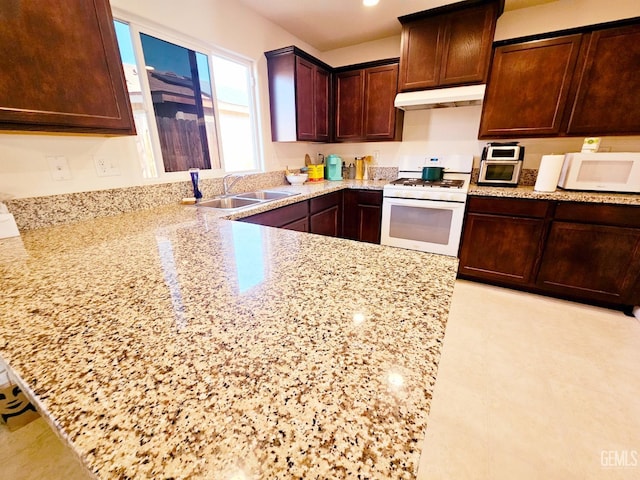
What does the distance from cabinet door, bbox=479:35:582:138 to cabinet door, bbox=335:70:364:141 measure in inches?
48.7

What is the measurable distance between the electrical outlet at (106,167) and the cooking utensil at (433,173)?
2.71 m

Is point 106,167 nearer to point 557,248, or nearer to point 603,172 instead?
point 557,248

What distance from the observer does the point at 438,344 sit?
0.49 meters

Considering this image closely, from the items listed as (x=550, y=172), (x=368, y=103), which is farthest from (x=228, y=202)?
(x=550, y=172)

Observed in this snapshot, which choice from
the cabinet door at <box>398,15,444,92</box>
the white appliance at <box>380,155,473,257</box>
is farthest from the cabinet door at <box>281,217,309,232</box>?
the cabinet door at <box>398,15,444,92</box>

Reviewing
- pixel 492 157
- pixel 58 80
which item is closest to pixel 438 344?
pixel 58 80

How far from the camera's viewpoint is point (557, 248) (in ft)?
6.98

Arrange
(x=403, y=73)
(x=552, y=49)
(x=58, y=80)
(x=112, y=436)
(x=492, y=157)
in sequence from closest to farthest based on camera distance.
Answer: (x=112, y=436), (x=58, y=80), (x=552, y=49), (x=492, y=157), (x=403, y=73)

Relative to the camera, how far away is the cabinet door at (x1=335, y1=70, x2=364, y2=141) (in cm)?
290

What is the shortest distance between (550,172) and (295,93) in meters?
2.31

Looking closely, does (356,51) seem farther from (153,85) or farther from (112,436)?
(112,436)

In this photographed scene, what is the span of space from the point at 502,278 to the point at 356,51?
9.77ft

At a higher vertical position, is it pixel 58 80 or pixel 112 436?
pixel 58 80

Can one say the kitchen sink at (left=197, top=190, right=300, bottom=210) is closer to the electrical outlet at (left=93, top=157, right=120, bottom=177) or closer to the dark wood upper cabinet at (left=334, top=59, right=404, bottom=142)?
the electrical outlet at (left=93, top=157, right=120, bottom=177)
